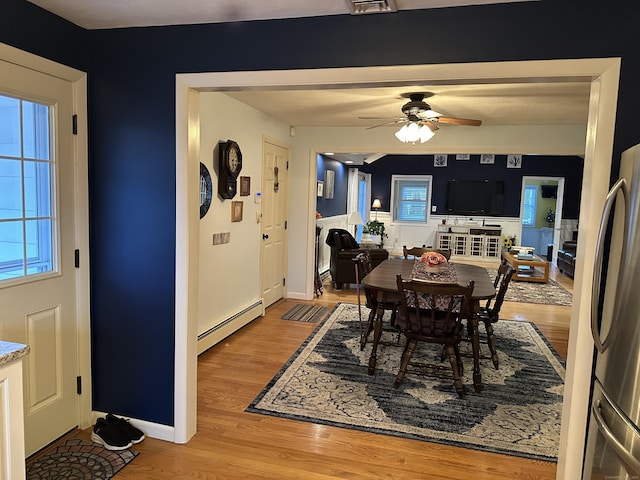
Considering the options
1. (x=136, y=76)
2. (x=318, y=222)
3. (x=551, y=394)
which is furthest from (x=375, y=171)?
(x=136, y=76)

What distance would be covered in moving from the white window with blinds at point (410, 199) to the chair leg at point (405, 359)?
8.07m

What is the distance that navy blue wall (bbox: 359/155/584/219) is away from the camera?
1008 centimetres

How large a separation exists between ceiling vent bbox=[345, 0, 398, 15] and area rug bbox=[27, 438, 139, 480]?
2620 mm

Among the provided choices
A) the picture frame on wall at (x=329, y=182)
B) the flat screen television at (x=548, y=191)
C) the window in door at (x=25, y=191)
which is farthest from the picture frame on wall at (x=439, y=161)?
the window in door at (x=25, y=191)

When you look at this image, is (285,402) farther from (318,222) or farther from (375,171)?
(375,171)

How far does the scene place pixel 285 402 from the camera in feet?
10.3

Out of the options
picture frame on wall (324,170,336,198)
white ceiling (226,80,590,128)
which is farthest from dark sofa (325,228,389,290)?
white ceiling (226,80,590,128)

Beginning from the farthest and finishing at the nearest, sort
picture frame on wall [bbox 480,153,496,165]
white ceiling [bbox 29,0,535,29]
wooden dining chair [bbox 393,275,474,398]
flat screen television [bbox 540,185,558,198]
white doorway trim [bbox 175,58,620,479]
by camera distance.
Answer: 1. flat screen television [bbox 540,185,558,198]
2. picture frame on wall [bbox 480,153,496,165]
3. wooden dining chair [bbox 393,275,474,398]
4. white ceiling [bbox 29,0,535,29]
5. white doorway trim [bbox 175,58,620,479]

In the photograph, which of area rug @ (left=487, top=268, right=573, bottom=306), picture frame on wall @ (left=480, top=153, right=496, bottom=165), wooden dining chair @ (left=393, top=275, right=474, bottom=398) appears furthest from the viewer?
picture frame on wall @ (left=480, top=153, right=496, bottom=165)

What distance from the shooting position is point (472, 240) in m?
10.4

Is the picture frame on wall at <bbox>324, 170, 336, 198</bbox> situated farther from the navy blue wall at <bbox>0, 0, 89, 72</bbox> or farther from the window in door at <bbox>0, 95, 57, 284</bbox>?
the window in door at <bbox>0, 95, 57, 284</bbox>

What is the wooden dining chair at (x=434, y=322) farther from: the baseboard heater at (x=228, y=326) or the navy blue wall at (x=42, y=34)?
the navy blue wall at (x=42, y=34)

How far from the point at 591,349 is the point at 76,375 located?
2.80 m

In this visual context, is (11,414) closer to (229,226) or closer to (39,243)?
(39,243)
